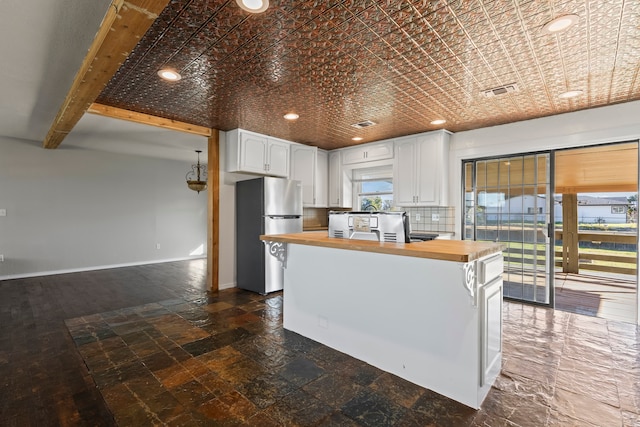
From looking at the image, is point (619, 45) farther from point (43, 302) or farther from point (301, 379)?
point (43, 302)

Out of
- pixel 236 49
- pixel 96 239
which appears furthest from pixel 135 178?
pixel 236 49

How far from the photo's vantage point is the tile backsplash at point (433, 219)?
448 centimetres

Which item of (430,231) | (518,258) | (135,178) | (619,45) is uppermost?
(619,45)

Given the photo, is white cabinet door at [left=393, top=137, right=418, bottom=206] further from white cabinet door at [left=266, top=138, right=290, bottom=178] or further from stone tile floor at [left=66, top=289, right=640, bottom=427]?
stone tile floor at [left=66, top=289, right=640, bottom=427]

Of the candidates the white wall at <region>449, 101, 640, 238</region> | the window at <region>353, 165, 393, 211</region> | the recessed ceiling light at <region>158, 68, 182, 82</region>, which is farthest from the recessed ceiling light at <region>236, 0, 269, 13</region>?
the window at <region>353, 165, 393, 211</region>

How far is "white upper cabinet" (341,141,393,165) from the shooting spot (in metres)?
4.94

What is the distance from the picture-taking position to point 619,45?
7.14 ft

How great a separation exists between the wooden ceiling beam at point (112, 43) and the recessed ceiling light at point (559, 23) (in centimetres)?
225

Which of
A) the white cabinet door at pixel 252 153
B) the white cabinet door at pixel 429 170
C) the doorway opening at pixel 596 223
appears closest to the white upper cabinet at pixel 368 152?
the white cabinet door at pixel 429 170

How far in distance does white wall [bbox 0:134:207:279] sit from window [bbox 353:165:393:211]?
2.79 m

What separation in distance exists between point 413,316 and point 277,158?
136 inches

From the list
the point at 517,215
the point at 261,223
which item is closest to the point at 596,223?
the point at 517,215

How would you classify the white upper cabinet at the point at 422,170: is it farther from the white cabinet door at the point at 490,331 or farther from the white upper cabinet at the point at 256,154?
the white cabinet door at the point at 490,331

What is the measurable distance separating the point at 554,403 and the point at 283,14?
286 centimetres
